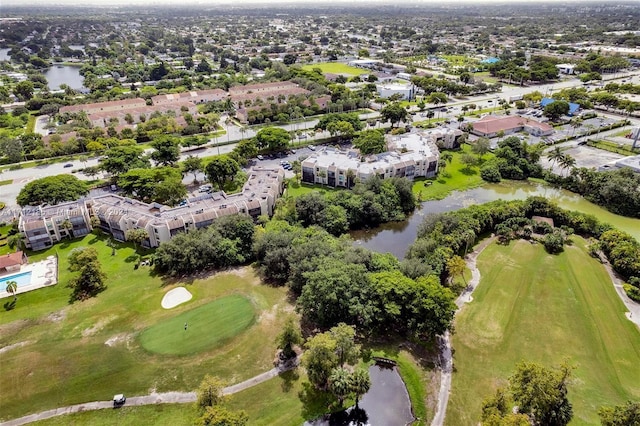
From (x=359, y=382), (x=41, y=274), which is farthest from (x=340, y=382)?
(x=41, y=274)

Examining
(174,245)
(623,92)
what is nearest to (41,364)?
(174,245)

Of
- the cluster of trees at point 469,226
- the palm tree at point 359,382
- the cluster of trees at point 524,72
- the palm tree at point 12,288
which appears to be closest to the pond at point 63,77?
the palm tree at point 12,288

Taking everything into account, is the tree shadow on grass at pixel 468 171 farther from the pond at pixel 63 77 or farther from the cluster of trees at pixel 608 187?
the pond at pixel 63 77

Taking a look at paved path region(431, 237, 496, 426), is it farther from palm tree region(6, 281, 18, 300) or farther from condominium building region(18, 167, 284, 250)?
palm tree region(6, 281, 18, 300)

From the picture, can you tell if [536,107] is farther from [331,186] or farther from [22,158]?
[22,158]

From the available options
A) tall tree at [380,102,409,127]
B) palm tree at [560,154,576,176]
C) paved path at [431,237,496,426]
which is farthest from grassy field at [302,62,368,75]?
paved path at [431,237,496,426]

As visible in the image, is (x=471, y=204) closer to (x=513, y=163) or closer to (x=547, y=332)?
(x=513, y=163)
